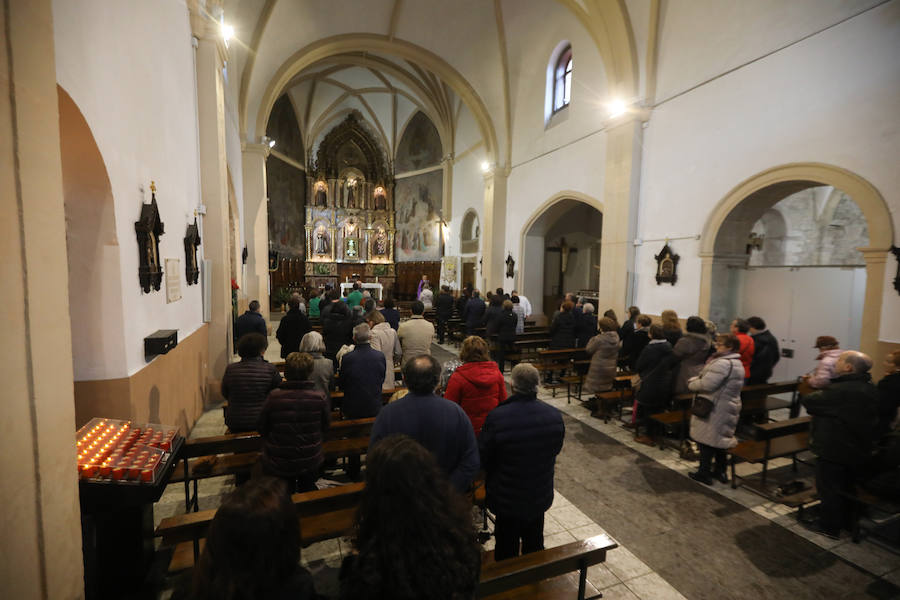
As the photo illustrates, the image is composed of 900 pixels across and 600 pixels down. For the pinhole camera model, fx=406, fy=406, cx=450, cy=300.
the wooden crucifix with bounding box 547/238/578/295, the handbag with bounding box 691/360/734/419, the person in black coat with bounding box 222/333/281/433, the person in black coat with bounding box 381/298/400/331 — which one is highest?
the wooden crucifix with bounding box 547/238/578/295

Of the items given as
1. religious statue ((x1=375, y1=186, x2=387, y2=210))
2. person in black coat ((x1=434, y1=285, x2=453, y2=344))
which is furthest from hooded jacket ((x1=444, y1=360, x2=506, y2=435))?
religious statue ((x1=375, y1=186, x2=387, y2=210))

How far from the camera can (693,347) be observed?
459 cm

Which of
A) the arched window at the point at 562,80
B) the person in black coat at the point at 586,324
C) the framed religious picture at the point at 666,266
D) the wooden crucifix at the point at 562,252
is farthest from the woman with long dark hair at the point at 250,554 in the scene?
the wooden crucifix at the point at 562,252

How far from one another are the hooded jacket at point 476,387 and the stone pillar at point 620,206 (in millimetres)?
7017

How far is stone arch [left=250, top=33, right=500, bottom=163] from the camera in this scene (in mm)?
11742

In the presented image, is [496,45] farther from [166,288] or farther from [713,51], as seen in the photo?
[166,288]

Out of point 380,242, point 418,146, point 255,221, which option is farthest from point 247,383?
point 418,146

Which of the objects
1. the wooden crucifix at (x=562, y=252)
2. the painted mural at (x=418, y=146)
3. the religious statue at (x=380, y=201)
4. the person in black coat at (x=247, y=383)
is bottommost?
the person in black coat at (x=247, y=383)

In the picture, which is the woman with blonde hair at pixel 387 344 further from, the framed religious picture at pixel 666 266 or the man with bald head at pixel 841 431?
the framed religious picture at pixel 666 266

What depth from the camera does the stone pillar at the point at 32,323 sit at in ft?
4.71

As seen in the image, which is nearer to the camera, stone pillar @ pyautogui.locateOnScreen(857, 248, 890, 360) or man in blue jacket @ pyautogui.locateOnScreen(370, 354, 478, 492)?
man in blue jacket @ pyautogui.locateOnScreen(370, 354, 478, 492)

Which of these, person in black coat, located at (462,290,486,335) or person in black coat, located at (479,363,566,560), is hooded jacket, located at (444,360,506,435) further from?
person in black coat, located at (462,290,486,335)

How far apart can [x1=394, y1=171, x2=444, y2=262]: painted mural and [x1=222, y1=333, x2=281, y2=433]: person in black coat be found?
18.0 meters

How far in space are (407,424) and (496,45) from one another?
45.4 feet
